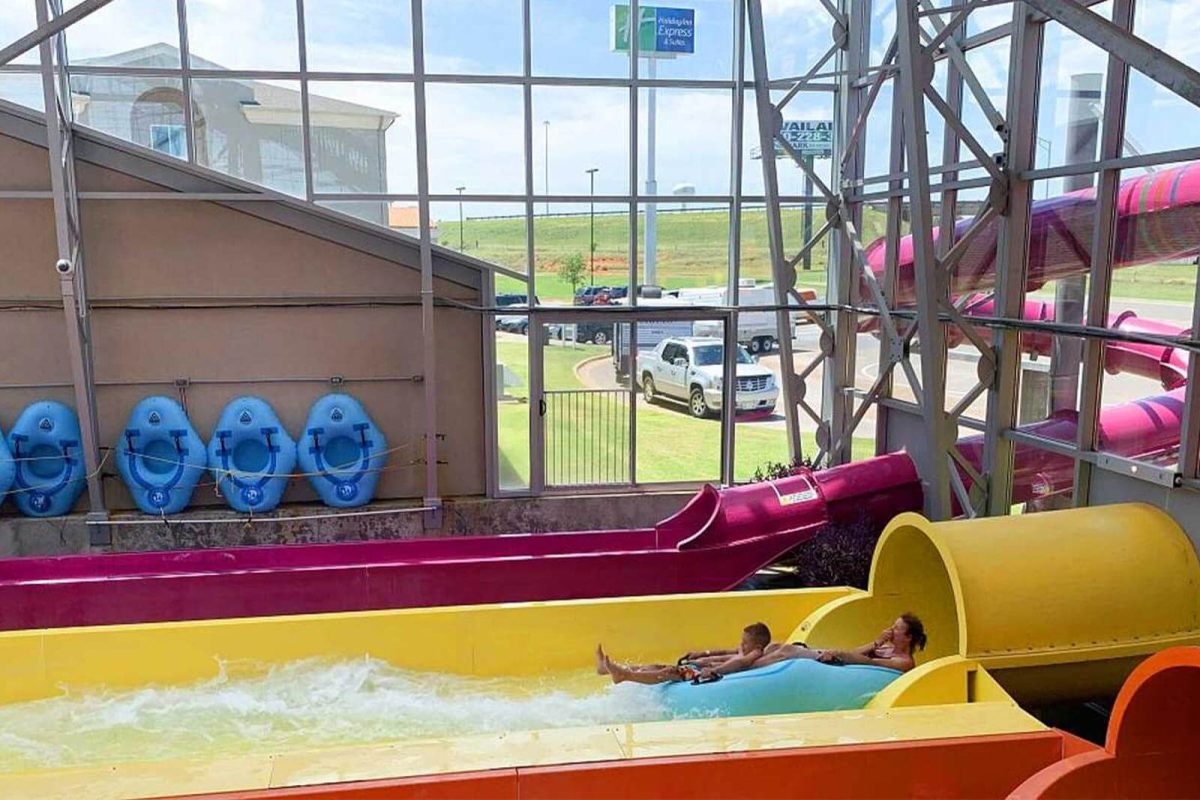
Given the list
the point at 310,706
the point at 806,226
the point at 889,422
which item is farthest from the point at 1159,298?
the point at 310,706

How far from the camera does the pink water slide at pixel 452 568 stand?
16.1 feet

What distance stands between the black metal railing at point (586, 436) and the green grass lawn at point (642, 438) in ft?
0.05

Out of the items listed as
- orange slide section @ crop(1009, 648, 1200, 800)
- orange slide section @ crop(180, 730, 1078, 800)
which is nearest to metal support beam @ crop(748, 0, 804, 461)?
orange slide section @ crop(180, 730, 1078, 800)

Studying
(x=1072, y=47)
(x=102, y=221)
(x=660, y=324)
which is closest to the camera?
(x=1072, y=47)

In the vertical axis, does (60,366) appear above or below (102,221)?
below

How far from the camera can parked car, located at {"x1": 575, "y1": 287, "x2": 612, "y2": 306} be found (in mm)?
7617

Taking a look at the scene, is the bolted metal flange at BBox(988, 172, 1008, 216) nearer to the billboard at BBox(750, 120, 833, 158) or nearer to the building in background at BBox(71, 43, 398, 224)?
the billboard at BBox(750, 120, 833, 158)

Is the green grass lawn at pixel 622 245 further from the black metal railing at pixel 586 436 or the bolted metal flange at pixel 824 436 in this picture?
the bolted metal flange at pixel 824 436

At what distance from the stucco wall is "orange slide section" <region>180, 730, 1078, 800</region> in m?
4.86

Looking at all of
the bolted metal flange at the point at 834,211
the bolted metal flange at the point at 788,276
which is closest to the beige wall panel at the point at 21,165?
the bolted metal flange at the point at 788,276

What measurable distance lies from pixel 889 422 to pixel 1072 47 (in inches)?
116

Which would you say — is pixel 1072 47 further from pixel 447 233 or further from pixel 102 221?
pixel 102 221

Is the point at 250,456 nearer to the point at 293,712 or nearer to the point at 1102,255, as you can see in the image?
the point at 293,712

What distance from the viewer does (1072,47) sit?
5004mm
